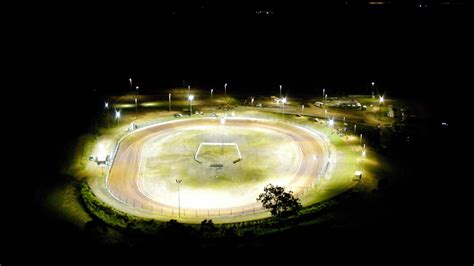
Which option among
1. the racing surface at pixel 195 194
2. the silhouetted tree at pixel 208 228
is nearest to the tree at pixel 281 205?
the racing surface at pixel 195 194

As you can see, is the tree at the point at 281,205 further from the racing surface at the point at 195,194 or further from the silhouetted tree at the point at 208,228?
the silhouetted tree at the point at 208,228

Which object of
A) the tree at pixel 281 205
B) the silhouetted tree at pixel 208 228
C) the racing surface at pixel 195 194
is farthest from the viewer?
the racing surface at pixel 195 194

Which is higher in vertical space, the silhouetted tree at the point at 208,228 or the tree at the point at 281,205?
the tree at the point at 281,205

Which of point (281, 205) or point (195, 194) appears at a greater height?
point (281, 205)

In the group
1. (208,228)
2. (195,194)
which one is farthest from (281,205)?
(195,194)

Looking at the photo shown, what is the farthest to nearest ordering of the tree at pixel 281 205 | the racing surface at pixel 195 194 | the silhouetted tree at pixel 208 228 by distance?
the racing surface at pixel 195 194
the tree at pixel 281 205
the silhouetted tree at pixel 208 228

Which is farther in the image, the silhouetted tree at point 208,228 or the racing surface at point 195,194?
the racing surface at point 195,194

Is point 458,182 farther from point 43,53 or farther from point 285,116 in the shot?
point 43,53

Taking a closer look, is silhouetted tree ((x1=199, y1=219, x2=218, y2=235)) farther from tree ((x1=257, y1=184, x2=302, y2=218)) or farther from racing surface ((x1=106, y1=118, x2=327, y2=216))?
tree ((x1=257, y1=184, x2=302, y2=218))

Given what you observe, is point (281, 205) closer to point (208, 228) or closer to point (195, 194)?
point (208, 228)

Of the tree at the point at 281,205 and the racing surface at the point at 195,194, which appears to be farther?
the racing surface at the point at 195,194

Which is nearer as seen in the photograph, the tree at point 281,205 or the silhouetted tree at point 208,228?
the silhouetted tree at point 208,228
